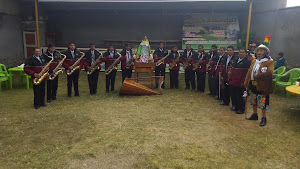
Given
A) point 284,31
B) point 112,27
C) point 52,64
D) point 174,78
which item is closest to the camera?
point 52,64

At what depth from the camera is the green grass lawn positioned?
14.1 ft

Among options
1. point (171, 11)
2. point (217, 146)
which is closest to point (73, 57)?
point (217, 146)

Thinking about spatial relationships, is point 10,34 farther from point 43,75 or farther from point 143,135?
point 143,135

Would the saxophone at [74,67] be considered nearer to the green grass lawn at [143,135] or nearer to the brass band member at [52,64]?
the brass band member at [52,64]

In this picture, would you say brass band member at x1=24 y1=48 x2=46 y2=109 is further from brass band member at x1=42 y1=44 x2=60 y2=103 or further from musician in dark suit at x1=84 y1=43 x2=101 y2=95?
musician in dark suit at x1=84 y1=43 x2=101 y2=95

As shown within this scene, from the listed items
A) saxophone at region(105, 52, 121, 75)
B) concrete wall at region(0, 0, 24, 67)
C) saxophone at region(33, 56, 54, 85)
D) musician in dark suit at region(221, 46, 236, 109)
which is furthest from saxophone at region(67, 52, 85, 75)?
concrete wall at region(0, 0, 24, 67)

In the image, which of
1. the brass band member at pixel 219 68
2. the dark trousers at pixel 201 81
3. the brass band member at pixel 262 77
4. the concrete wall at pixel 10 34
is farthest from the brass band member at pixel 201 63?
the concrete wall at pixel 10 34

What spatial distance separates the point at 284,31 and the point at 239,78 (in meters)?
6.80

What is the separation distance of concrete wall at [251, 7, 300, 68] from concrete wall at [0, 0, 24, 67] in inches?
543

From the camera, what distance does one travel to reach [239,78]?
22.0 ft

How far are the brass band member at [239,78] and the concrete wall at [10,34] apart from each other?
1180 centimetres

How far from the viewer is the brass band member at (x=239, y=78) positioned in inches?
260

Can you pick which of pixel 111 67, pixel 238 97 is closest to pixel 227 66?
pixel 238 97

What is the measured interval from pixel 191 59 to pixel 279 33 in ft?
18.3
